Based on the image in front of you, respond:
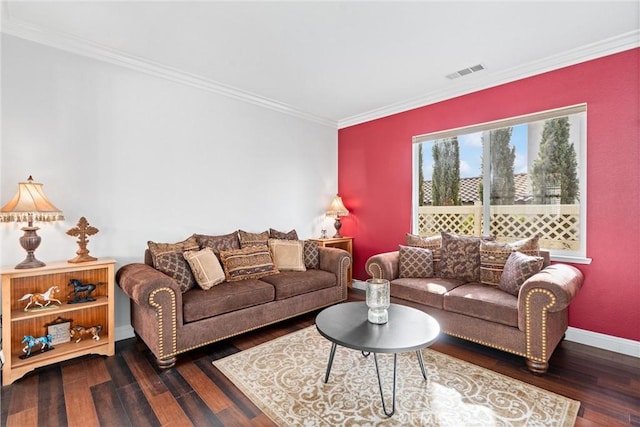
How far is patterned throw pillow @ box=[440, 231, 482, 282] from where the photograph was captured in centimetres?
311

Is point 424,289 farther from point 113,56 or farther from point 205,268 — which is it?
point 113,56

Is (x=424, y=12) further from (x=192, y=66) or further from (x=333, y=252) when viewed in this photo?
(x=333, y=252)

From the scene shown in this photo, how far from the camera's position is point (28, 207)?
2248mm

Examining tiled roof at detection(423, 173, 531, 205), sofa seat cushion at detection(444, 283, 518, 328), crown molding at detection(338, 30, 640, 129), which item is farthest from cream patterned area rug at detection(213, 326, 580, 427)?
crown molding at detection(338, 30, 640, 129)

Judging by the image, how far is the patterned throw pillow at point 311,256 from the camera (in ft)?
12.6

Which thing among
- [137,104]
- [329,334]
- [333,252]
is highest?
[137,104]

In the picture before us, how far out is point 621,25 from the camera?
243 cm

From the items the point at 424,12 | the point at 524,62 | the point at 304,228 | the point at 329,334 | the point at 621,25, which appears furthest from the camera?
the point at 304,228

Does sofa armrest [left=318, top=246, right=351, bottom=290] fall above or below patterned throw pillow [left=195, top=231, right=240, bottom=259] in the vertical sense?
below

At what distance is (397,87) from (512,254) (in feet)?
7.40

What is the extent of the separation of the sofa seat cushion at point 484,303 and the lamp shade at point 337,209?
2.19 metres

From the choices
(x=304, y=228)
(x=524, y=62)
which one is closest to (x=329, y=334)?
(x=304, y=228)

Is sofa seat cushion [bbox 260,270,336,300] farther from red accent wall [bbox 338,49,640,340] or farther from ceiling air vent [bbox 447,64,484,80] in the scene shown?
ceiling air vent [bbox 447,64,484,80]

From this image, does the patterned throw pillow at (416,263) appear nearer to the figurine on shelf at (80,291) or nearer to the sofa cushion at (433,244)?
the sofa cushion at (433,244)
